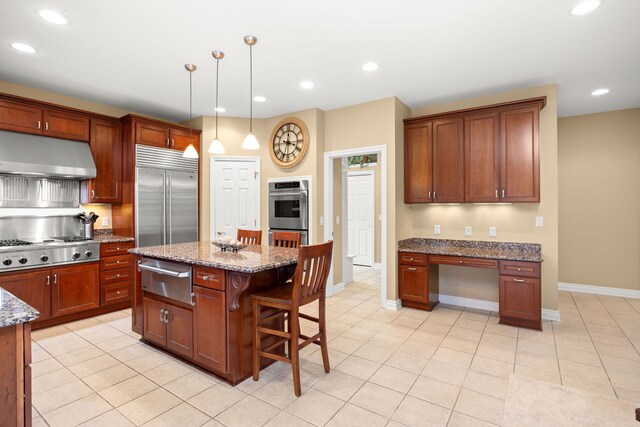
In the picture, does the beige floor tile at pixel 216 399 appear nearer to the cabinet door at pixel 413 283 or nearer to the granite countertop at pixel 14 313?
the granite countertop at pixel 14 313

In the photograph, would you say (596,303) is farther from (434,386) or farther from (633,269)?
(434,386)

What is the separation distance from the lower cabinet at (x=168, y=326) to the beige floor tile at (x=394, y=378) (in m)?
1.53

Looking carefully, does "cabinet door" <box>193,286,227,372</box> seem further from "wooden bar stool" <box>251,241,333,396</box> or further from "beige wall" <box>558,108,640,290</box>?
"beige wall" <box>558,108,640,290</box>

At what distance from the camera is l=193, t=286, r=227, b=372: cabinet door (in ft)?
7.86

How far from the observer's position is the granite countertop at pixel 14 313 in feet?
4.06

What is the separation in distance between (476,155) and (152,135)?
4383 mm

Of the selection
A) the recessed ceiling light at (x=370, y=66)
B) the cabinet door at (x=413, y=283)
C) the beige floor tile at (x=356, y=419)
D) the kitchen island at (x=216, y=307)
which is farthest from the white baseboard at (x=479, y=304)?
the recessed ceiling light at (x=370, y=66)

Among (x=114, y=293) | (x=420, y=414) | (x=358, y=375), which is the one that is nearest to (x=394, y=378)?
(x=358, y=375)

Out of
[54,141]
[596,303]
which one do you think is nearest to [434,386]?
[596,303]

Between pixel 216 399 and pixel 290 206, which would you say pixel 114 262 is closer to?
pixel 290 206

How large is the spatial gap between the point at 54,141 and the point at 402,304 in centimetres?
480

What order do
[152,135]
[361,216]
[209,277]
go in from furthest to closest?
[361,216]
[152,135]
[209,277]

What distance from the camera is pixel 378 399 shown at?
7.48 ft

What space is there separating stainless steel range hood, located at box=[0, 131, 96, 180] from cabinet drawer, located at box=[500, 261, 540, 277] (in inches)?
200
